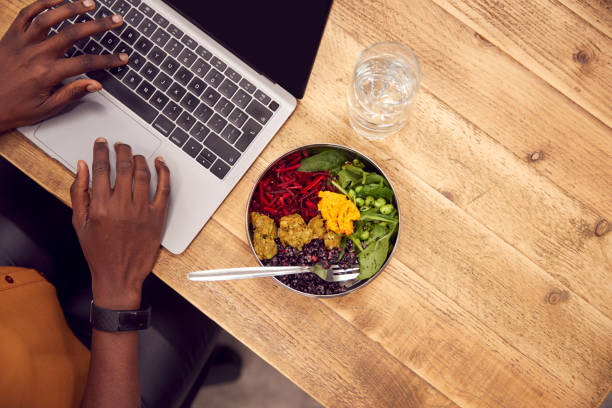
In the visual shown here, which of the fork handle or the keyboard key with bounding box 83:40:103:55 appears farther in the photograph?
the keyboard key with bounding box 83:40:103:55

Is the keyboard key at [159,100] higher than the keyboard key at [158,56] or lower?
lower

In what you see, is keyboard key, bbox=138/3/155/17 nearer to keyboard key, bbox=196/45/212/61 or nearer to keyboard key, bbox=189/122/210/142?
keyboard key, bbox=196/45/212/61

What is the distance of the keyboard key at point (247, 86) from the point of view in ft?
2.72

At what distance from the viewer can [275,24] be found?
26.5 inches

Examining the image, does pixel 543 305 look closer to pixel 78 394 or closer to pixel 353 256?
pixel 353 256

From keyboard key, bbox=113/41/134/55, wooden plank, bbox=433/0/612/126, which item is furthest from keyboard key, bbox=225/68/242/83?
wooden plank, bbox=433/0/612/126

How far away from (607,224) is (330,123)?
0.61 metres

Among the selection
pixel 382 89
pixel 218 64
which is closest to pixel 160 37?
pixel 218 64

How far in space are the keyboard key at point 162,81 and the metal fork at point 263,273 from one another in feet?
1.25

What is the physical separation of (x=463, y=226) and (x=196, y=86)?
0.61 meters

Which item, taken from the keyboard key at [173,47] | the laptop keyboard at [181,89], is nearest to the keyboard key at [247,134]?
the laptop keyboard at [181,89]

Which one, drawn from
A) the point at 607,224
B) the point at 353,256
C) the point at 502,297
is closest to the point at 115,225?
the point at 353,256

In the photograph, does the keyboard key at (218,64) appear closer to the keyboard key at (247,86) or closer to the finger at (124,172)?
the keyboard key at (247,86)

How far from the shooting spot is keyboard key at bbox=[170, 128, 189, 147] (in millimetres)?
834
